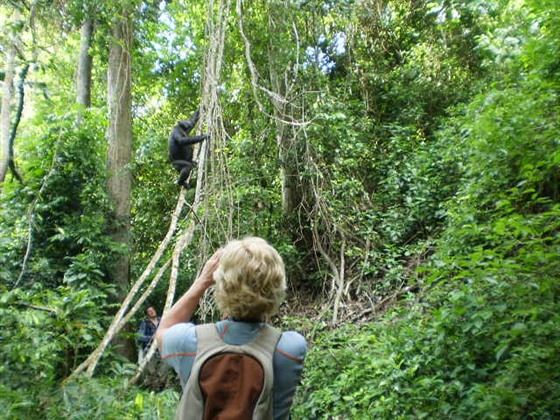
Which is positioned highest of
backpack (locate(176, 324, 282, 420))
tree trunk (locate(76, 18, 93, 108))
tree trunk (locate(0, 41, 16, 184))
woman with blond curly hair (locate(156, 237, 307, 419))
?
tree trunk (locate(76, 18, 93, 108))

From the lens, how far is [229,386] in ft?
4.39

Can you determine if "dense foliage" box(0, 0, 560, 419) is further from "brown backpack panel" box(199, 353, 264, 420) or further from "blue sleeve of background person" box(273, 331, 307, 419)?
"brown backpack panel" box(199, 353, 264, 420)

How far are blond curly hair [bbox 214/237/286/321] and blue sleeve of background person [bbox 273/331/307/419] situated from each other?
0.11 m

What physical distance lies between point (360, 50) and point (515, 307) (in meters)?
7.78

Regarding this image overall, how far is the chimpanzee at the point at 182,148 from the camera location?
24.0 feet

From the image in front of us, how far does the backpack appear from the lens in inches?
52.0

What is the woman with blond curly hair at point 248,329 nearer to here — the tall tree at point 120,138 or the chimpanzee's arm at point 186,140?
the chimpanzee's arm at point 186,140

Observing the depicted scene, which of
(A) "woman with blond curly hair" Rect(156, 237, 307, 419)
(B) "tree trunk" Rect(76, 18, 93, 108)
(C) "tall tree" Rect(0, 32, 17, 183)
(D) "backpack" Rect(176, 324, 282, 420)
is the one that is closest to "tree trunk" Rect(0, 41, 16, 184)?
(C) "tall tree" Rect(0, 32, 17, 183)

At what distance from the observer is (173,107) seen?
31.6ft

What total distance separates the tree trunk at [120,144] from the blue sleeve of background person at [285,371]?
6851 mm

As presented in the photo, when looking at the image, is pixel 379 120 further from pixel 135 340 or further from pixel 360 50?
pixel 135 340

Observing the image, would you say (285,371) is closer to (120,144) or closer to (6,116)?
(6,116)

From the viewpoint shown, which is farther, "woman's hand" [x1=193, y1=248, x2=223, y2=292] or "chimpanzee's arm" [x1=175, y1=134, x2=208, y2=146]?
"chimpanzee's arm" [x1=175, y1=134, x2=208, y2=146]

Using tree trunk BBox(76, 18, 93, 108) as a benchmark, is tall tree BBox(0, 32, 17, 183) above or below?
below
